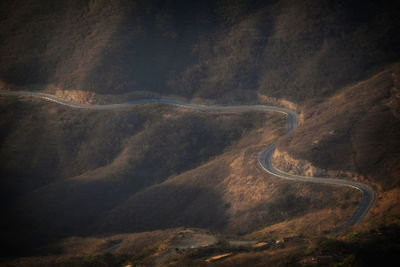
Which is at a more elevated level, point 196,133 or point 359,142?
point 196,133

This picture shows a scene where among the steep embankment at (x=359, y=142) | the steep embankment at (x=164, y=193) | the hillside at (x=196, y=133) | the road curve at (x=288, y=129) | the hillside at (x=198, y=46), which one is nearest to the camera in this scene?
the hillside at (x=196, y=133)

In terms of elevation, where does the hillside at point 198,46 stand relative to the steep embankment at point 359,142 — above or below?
above

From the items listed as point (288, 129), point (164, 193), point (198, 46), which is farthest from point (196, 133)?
point (198, 46)

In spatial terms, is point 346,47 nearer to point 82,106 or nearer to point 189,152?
point 189,152

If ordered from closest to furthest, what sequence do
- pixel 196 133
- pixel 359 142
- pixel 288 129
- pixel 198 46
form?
pixel 359 142 < pixel 288 129 < pixel 196 133 < pixel 198 46

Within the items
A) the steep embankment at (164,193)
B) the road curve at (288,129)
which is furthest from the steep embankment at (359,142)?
the steep embankment at (164,193)

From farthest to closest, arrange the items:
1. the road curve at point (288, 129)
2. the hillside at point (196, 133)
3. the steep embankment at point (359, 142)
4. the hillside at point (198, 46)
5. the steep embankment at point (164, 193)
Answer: the hillside at point (198, 46) < the steep embankment at point (164, 193) < the steep embankment at point (359, 142) < the road curve at point (288, 129) < the hillside at point (196, 133)

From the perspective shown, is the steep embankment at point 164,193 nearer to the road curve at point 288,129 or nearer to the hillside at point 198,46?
the road curve at point 288,129

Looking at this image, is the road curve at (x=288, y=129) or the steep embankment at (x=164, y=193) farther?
the steep embankment at (x=164, y=193)

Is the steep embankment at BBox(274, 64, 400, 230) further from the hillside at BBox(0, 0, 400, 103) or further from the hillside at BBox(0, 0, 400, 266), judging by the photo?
the hillside at BBox(0, 0, 400, 103)

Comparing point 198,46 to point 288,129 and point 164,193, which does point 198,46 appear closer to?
point 288,129
